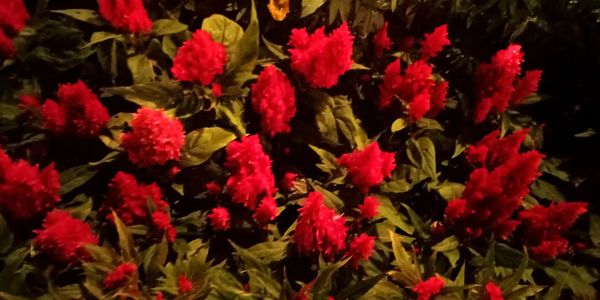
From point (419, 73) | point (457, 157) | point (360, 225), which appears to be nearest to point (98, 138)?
point (360, 225)

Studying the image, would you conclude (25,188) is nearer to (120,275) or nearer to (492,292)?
(120,275)

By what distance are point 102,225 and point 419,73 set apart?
107cm

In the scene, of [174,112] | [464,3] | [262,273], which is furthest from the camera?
[464,3]

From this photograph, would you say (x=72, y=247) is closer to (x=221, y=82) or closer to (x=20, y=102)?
(x=20, y=102)

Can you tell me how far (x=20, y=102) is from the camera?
146 centimetres

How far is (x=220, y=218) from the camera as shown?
4.62ft

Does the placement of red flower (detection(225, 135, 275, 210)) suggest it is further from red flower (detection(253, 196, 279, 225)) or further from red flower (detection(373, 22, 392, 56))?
red flower (detection(373, 22, 392, 56))

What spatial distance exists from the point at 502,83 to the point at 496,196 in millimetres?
401

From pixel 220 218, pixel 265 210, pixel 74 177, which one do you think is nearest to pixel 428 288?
pixel 265 210

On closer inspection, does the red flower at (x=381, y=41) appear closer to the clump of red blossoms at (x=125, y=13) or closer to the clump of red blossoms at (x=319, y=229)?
the clump of red blossoms at (x=319, y=229)

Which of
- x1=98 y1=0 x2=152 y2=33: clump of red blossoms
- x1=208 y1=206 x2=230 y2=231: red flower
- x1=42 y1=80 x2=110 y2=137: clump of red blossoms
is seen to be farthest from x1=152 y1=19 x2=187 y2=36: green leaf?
x1=208 y1=206 x2=230 y2=231: red flower

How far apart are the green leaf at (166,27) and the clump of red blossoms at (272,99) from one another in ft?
1.02

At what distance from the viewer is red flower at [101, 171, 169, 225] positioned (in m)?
1.34

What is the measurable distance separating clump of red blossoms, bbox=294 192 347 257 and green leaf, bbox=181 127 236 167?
32 centimetres
